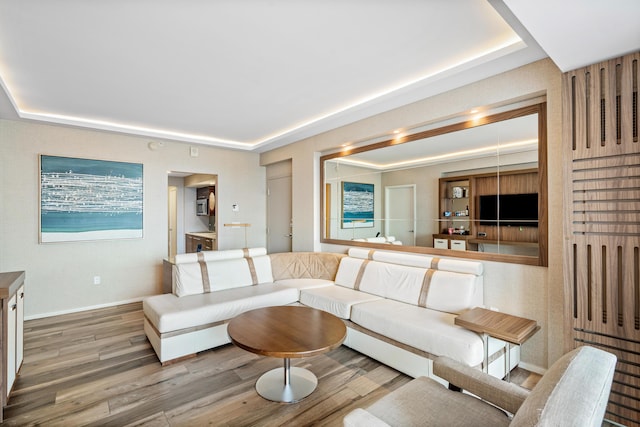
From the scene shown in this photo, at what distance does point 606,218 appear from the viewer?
1.94m

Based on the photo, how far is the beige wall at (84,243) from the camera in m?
3.83

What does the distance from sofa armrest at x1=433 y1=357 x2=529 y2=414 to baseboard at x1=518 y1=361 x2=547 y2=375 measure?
5.00 ft

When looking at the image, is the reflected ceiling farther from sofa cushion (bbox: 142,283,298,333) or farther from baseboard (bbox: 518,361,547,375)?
sofa cushion (bbox: 142,283,298,333)

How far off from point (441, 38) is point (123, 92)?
309 centimetres

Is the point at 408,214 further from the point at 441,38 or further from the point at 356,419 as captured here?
the point at 356,419

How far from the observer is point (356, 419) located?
1.19 meters

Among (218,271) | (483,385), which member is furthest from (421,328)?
(218,271)

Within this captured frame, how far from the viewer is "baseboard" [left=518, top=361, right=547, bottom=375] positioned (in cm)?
252

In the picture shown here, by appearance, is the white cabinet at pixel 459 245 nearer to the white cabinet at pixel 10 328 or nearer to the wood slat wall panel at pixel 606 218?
the wood slat wall panel at pixel 606 218

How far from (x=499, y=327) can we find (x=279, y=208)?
420cm

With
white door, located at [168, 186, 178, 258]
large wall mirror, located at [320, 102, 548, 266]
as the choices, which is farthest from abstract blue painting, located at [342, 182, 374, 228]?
white door, located at [168, 186, 178, 258]

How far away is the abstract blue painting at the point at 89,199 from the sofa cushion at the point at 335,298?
9.67 feet

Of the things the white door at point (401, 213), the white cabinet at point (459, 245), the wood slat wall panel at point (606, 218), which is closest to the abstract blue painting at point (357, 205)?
the white door at point (401, 213)

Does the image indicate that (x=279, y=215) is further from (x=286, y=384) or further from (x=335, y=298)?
(x=286, y=384)
